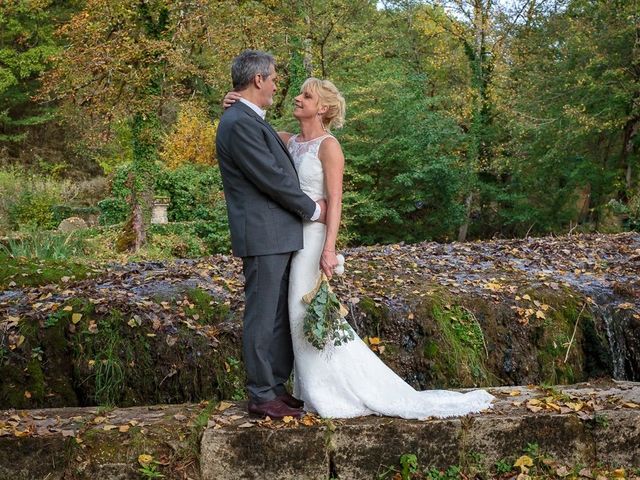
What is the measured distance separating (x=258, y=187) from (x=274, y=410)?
1.24 metres

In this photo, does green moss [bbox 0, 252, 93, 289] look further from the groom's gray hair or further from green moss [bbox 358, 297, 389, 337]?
the groom's gray hair

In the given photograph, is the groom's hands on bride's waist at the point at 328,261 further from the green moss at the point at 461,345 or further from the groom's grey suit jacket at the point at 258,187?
the green moss at the point at 461,345

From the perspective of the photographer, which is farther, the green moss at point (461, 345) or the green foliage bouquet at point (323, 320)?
the green moss at point (461, 345)

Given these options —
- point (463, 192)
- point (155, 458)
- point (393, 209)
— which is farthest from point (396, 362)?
point (463, 192)

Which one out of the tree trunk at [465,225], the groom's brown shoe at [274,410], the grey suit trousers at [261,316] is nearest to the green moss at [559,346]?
the groom's brown shoe at [274,410]

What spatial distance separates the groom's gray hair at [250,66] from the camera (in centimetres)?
400

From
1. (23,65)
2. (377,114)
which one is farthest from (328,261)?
(23,65)

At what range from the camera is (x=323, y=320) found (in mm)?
4121

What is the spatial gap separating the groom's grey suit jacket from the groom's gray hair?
0.13 metres

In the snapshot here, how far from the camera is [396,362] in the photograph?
21.2 ft

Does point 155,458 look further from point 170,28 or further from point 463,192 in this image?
point 463,192

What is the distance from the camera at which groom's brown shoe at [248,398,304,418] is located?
4.17 metres

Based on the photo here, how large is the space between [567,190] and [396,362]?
47.8ft

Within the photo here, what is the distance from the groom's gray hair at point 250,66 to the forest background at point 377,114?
7964mm
